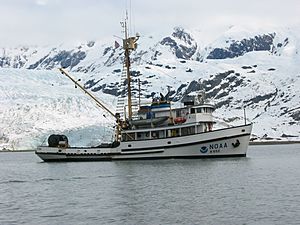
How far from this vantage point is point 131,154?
2753 inches

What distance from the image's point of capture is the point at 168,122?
228 feet

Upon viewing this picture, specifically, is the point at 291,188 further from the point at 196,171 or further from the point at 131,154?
the point at 131,154

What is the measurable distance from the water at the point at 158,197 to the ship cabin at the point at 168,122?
1366 cm

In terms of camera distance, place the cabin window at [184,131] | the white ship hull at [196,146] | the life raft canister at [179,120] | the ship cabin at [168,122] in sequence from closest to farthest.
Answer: the white ship hull at [196,146] → the ship cabin at [168,122] → the cabin window at [184,131] → the life raft canister at [179,120]

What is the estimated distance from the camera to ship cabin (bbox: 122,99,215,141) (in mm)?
67688

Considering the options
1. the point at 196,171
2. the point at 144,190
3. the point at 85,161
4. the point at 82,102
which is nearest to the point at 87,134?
the point at 82,102

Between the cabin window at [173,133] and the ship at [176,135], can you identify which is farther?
the cabin window at [173,133]

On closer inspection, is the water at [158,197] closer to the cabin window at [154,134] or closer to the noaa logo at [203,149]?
the noaa logo at [203,149]

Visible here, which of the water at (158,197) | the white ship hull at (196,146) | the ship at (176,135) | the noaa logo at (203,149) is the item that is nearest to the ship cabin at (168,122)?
the ship at (176,135)

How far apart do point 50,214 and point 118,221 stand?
178 inches

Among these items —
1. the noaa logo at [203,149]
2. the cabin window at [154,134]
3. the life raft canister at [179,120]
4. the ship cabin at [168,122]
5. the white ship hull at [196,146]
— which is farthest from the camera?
the cabin window at [154,134]

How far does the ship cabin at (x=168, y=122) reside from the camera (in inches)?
2665

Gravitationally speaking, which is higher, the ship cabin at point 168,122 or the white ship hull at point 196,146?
the ship cabin at point 168,122

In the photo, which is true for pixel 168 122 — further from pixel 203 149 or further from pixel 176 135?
pixel 203 149
